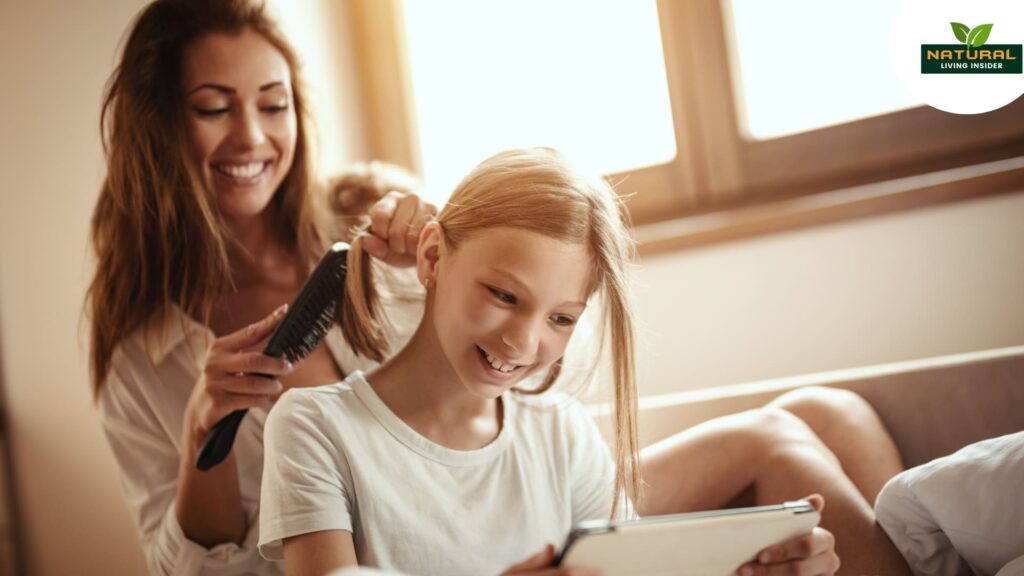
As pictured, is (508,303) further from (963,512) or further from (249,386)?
(963,512)

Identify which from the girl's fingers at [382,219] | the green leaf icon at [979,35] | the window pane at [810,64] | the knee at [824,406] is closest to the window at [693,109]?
the window pane at [810,64]

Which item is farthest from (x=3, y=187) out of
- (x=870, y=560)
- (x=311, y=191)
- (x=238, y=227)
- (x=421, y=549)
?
(x=870, y=560)

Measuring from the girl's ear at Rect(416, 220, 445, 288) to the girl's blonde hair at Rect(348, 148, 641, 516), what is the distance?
11 mm

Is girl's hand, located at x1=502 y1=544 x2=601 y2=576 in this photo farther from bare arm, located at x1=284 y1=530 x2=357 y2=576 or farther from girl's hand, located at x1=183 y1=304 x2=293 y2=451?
girl's hand, located at x1=183 y1=304 x2=293 y2=451

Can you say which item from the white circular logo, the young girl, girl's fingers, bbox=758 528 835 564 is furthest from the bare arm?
the white circular logo

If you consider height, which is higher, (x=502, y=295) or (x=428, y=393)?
(x=502, y=295)

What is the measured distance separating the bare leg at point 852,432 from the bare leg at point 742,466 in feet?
0.10

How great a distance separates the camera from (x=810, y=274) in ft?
5.47

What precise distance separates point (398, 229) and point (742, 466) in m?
0.51

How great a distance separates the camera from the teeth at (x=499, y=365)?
960 mm

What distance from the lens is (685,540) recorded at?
0.75 meters

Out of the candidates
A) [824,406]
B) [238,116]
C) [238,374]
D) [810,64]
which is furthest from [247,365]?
[810,64]

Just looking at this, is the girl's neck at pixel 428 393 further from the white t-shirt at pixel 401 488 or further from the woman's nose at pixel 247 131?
the woman's nose at pixel 247 131

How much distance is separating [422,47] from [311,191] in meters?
0.72
